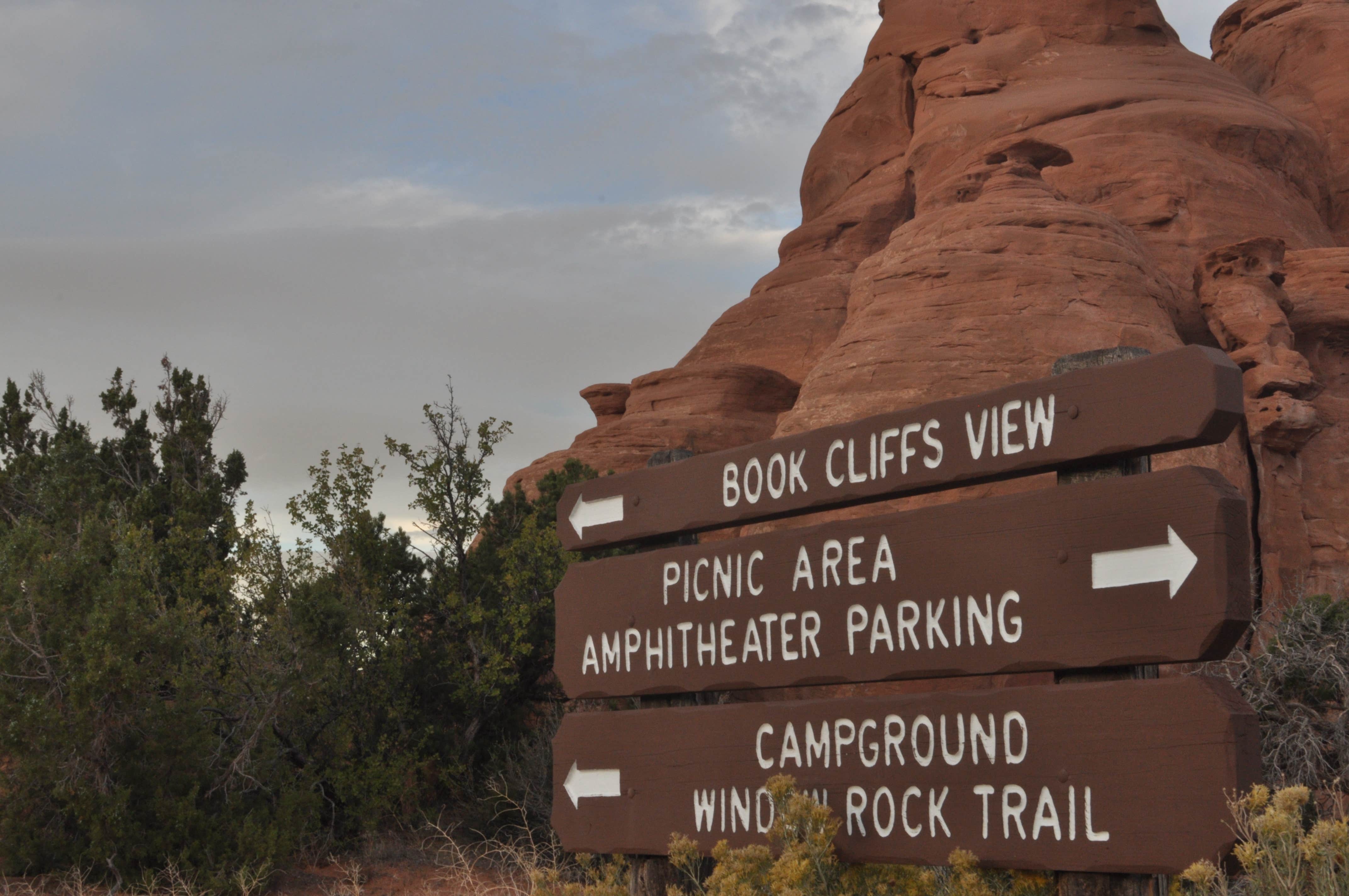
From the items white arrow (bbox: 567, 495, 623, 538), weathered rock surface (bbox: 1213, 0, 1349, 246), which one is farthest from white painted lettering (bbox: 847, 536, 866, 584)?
weathered rock surface (bbox: 1213, 0, 1349, 246)

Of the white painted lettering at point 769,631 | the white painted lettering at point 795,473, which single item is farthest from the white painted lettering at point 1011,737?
the white painted lettering at point 795,473

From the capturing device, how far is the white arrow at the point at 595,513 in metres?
4.99

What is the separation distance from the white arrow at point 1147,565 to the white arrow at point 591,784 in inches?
87.7

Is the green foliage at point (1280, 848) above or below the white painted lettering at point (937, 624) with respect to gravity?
below

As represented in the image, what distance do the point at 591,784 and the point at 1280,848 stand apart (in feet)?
8.78

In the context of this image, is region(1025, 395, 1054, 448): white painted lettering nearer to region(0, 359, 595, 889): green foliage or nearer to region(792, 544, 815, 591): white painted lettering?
region(792, 544, 815, 591): white painted lettering

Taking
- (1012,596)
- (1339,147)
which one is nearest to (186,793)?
(1012,596)

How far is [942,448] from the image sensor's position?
3789mm

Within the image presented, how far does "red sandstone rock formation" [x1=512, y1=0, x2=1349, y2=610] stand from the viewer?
707 inches

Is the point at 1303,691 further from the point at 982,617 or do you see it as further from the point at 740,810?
the point at 982,617

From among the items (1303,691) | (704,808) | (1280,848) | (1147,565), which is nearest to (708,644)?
(704,808)

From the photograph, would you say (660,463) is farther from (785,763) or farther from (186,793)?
(186,793)

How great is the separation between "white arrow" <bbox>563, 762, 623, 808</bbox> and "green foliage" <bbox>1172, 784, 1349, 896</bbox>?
220cm

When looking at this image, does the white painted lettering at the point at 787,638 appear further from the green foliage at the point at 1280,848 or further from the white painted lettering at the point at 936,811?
the green foliage at the point at 1280,848
